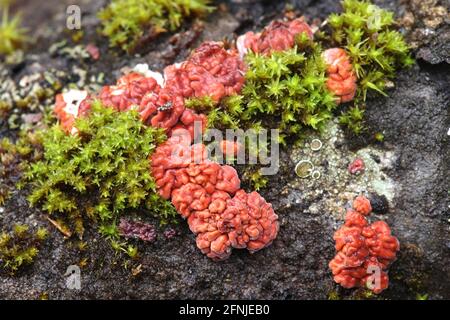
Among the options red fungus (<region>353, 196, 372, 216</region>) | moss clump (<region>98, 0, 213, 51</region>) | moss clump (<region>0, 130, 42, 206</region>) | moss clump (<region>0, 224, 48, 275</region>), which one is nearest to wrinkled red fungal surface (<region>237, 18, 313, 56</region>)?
moss clump (<region>98, 0, 213, 51</region>)

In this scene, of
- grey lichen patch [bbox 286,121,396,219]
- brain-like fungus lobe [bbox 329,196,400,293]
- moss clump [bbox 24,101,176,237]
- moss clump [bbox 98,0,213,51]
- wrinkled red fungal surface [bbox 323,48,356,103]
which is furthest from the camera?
moss clump [bbox 98,0,213,51]

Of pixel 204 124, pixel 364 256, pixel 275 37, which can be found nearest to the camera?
pixel 364 256

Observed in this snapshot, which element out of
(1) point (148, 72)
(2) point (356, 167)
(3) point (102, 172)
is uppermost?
(1) point (148, 72)

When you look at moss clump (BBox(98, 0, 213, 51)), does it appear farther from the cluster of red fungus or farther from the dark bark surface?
the dark bark surface

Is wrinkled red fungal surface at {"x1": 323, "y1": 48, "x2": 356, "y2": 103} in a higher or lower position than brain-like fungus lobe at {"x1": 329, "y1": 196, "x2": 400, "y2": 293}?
A: higher

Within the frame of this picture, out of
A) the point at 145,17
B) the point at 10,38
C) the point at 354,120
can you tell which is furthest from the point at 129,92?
the point at 10,38

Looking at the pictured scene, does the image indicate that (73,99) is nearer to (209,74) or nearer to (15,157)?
(15,157)

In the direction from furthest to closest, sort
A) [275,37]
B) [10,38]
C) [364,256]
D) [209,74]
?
1. [10,38]
2. [275,37]
3. [209,74]
4. [364,256]
